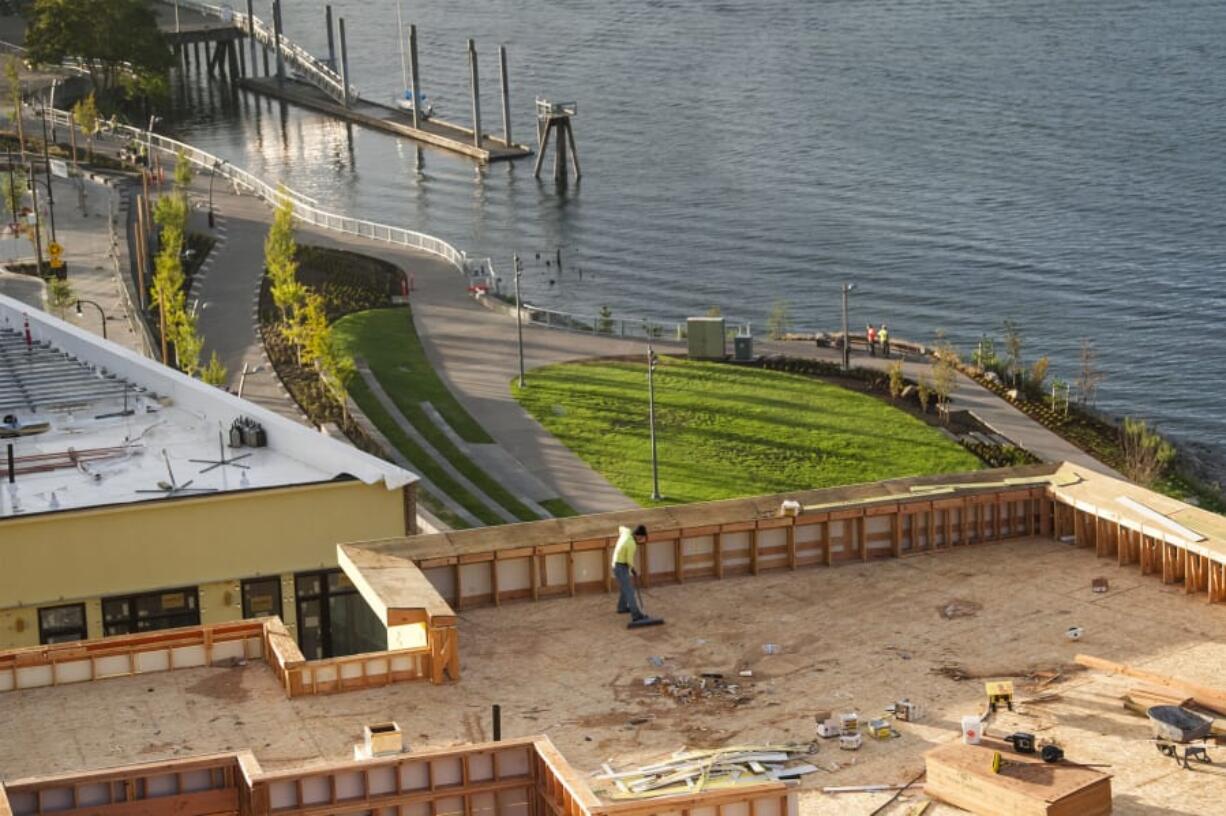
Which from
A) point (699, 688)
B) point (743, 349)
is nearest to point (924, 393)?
point (743, 349)

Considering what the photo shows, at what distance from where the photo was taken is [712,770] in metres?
33.1

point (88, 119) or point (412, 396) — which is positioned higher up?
point (88, 119)

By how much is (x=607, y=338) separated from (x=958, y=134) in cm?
6190

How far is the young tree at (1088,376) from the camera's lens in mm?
101750

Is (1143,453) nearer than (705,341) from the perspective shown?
Yes

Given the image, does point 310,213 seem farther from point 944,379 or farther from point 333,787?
point 333,787

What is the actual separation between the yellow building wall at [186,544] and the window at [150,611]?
0.18 metres

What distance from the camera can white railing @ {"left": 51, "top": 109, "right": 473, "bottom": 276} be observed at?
120688 millimetres

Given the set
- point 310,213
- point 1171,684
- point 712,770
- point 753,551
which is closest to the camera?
point 712,770

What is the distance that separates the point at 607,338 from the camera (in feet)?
344

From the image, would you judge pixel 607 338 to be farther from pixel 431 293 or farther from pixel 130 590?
pixel 130 590

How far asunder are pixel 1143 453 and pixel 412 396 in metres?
29.5

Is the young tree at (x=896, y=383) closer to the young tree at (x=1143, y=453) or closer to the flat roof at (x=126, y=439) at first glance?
the young tree at (x=1143, y=453)

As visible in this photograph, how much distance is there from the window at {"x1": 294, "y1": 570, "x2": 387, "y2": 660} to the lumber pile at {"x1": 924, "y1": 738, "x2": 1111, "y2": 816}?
1872 centimetres
